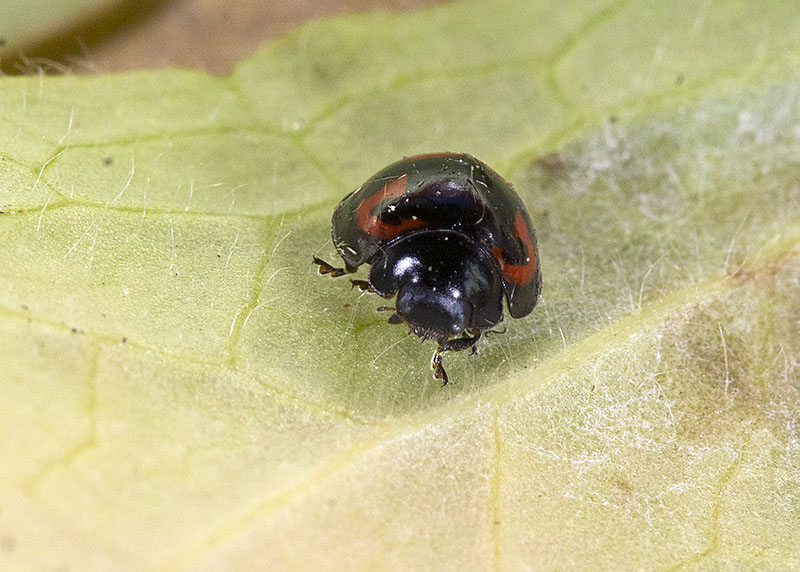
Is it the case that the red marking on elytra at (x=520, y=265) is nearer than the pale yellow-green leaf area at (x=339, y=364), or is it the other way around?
the pale yellow-green leaf area at (x=339, y=364)

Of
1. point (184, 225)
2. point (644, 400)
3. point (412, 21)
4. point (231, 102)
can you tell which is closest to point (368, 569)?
point (644, 400)

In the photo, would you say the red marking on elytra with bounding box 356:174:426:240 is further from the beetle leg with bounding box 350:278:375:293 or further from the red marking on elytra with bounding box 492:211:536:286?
the red marking on elytra with bounding box 492:211:536:286

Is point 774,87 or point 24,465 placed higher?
point 774,87

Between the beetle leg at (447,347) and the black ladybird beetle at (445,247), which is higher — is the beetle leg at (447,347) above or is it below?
below

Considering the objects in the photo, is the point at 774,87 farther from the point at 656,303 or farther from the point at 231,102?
the point at 231,102

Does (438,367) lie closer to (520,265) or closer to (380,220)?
(520,265)

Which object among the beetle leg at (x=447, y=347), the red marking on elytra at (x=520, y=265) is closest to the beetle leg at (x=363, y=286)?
the beetle leg at (x=447, y=347)

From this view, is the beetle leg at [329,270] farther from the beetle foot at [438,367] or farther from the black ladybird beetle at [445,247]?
the beetle foot at [438,367]
